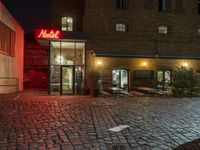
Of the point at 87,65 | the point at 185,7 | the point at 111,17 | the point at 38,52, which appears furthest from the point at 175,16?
the point at 38,52

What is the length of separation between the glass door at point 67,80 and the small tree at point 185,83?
25.1 ft

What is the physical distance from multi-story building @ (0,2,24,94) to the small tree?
483 inches

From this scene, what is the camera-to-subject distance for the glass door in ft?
70.1

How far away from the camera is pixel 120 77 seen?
75.6 feet

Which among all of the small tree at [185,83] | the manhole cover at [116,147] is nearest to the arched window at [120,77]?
the small tree at [185,83]

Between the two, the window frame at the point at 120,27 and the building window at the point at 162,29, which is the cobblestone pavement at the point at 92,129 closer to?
the window frame at the point at 120,27

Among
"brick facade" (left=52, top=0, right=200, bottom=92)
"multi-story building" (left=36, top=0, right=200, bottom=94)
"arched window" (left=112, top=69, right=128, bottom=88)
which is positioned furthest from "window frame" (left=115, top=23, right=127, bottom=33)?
"arched window" (left=112, top=69, right=128, bottom=88)

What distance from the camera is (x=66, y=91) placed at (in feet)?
70.2

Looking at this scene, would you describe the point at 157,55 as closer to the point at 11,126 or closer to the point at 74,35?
the point at 74,35

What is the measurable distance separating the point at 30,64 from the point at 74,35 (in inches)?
856

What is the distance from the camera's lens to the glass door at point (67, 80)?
70.1 feet

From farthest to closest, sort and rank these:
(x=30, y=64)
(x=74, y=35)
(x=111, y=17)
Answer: (x=30, y=64) < (x=111, y=17) < (x=74, y=35)

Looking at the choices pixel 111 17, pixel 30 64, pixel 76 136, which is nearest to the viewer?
pixel 76 136

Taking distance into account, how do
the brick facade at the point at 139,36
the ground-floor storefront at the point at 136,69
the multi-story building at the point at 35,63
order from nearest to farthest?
the ground-floor storefront at the point at 136,69
the brick facade at the point at 139,36
the multi-story building at the point at 35,63
